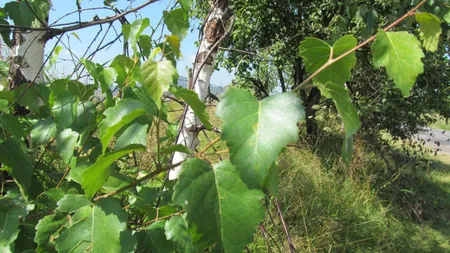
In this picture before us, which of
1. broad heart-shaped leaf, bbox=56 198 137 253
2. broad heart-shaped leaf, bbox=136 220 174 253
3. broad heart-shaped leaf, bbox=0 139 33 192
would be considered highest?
broad heart-shaped leaf, bbox=0 139 33 192

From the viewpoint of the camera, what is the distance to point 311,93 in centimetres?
484

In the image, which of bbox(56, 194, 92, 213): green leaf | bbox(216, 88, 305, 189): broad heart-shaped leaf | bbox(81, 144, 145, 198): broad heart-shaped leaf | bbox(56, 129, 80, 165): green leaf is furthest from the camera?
bbox(56, 129, 80, 165): green leaf

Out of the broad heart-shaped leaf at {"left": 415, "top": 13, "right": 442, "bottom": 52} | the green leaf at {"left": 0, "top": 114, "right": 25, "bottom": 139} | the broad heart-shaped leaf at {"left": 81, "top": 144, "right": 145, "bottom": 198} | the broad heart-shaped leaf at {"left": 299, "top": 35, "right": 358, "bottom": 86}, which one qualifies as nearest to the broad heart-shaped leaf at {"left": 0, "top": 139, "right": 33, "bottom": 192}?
the green leaf at {"left": 0, "top": 114, "right": 25, "bottom": 139}

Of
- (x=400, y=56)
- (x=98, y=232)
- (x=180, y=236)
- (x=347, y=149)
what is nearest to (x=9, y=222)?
(x=98, y=232)

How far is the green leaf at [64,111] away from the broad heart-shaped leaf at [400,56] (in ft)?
1.87

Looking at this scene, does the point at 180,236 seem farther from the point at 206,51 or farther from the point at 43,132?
the point at 206,51

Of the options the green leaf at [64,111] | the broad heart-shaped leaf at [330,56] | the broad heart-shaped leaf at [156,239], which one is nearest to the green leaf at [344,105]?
the broad heart-shaped leaf at [330,56]

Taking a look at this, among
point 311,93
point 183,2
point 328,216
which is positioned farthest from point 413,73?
point 311,93

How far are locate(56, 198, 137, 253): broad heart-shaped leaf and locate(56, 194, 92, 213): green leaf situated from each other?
2 centimetres

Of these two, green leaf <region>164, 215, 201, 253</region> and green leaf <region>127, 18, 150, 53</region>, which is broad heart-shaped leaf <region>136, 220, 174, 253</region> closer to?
green leaf <region>164, 215, 201, 253</region>

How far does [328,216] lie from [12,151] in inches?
108

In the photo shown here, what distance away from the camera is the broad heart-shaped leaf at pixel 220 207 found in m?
0.45

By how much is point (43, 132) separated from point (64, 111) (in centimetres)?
11

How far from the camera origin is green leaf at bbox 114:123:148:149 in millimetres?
556
